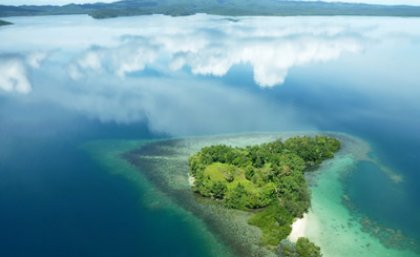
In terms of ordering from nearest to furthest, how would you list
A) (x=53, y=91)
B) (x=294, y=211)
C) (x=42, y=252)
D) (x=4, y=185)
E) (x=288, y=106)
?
(x=42, y=252), (x=294, y=211), (x=4, y=185), (x=288, y=106), (x=53, y=91)

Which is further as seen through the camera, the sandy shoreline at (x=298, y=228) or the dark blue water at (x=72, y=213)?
the sandy shoreline at (x=298, y=228)

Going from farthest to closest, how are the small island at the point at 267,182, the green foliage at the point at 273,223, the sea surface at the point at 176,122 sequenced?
the sea surface at the point at 176,122 → the small island at the point at 267,182 → the green foliage at the point at 273,223

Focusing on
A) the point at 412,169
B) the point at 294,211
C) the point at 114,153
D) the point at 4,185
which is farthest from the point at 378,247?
the point at 4,185

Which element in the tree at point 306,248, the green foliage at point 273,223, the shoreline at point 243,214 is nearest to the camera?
the tree at point 306,248

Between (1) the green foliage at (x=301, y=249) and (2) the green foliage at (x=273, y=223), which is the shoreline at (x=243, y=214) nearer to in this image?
(2) the green foliage at (x=273, y=223)

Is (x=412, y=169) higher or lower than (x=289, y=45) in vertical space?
lower

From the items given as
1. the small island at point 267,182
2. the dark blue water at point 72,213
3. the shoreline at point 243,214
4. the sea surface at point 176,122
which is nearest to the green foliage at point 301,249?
the small island at point 267,182

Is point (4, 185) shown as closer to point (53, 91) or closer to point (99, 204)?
point (99, 204)
